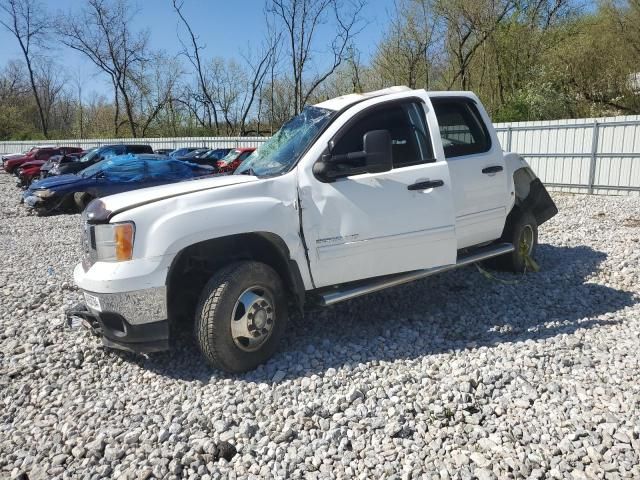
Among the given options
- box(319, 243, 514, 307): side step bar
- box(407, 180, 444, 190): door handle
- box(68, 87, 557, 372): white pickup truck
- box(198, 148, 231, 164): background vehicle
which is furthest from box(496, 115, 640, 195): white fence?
box(198, 148, 231, 164): background vehicle

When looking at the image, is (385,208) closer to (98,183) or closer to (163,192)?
(163,192)

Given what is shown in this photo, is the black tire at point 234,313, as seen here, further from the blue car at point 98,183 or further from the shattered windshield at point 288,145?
the blue car at point 98,183

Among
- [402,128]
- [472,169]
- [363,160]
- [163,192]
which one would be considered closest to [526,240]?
[472,169]

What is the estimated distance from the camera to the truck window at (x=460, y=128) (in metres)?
4.79

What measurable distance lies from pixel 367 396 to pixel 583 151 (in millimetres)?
12881

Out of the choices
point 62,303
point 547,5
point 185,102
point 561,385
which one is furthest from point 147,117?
point 561,385

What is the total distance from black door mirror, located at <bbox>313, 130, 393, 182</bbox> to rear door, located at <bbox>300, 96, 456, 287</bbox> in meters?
0.06

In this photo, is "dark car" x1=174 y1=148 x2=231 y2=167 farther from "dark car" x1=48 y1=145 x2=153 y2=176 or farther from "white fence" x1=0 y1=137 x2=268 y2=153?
"white fence" x1=0 y1=137 x2=268 y2=153

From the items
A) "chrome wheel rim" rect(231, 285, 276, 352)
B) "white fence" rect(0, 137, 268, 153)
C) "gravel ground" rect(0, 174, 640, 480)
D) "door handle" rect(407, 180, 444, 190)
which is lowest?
"gravel ground" rect(0, 174, 640, 480)

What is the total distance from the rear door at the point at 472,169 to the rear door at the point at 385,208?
0.44 meters

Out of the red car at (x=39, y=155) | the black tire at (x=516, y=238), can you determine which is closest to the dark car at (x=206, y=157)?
the red car at (x=39, y=155)

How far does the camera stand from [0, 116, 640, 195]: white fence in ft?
42.1

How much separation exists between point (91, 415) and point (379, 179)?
2678 millimetres

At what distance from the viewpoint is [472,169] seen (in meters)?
4.86
